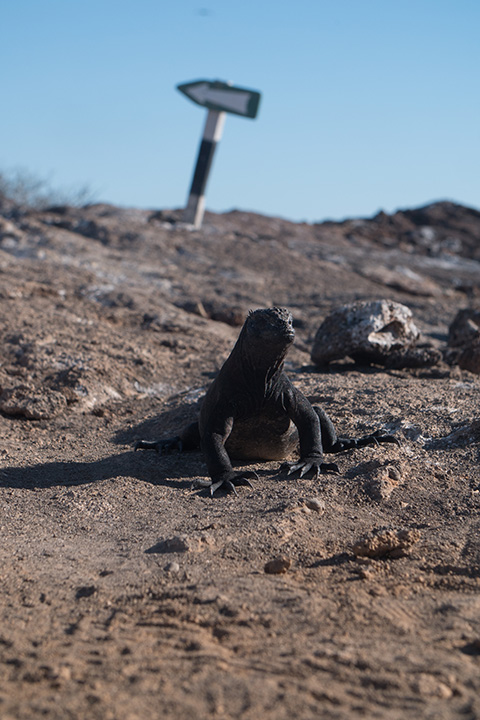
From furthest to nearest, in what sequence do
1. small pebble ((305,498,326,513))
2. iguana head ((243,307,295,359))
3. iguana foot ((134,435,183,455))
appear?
1. iguana foot ((134,435,183,455))
2. iguana head ((243,307,295,359))
3. small pebble ((305,498,326,513))

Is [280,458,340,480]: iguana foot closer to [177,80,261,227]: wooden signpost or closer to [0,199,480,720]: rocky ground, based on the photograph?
[0,199,480,720]: rocky ground

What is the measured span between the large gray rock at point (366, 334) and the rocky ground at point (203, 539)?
24 centimetres

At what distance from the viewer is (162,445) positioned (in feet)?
19.3

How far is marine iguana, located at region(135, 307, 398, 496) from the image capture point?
4.95 m

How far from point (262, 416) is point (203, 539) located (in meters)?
1.56

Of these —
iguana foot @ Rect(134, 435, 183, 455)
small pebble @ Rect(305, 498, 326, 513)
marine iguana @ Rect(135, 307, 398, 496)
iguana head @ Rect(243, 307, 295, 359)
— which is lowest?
iguana foot @ Rect(134, 435, 183, 455)

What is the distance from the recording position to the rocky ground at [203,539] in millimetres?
2459

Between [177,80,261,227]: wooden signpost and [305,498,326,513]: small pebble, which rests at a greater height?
[177,80,261,227]: wooden signpost

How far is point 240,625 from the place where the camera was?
291cm

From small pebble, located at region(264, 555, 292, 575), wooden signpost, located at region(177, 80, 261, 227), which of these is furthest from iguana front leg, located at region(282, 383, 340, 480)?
wooden signpost, located at region(177, 80, 261, 227)

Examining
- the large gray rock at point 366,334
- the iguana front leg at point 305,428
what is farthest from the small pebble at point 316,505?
the large gray rock at point 366,334

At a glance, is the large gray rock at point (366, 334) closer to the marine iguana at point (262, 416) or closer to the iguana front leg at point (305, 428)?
the marine iguana at point (262, 416)

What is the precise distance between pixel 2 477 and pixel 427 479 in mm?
3041

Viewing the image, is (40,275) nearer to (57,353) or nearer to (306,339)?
(57,353)
